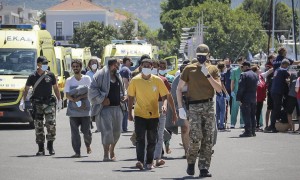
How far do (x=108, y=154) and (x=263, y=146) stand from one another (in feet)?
13.5

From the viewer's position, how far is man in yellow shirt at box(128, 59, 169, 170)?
1672 centimetres

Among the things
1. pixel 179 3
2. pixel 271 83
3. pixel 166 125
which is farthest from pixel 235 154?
pixel 179 3

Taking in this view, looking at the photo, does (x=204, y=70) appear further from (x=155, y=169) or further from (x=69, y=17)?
(x=69, y=17)

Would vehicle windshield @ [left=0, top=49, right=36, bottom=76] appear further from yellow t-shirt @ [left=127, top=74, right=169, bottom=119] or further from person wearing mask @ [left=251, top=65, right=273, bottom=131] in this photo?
yellow t-shirt @ [left=127, top=74, right=169, bottom=119]

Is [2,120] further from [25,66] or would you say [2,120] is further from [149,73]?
[149,73]

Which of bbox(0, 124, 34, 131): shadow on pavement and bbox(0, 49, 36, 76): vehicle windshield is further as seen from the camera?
bbox(0, 49, 36, 76): vehicle windshield

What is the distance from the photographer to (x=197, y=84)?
1559 centimetres

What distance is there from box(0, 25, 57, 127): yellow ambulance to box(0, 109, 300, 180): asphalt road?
2.49m

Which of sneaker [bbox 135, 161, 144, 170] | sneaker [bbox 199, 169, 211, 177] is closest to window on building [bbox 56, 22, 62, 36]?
sneaker [bbox 135, 161, 144, 170]

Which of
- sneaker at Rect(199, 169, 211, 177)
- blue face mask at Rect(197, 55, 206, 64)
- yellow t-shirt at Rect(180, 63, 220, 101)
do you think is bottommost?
sneaker at Rect(199, 169, 211, 177)

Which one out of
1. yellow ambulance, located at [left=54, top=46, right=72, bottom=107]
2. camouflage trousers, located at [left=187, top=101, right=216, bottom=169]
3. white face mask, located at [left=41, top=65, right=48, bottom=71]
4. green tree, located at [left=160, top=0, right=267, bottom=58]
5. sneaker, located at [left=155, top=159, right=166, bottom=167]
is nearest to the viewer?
camouflage trousers, located at [left=187, top=101, right=216, bottom=169]

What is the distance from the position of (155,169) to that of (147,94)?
123 centimetres

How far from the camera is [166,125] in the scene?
60.7ft

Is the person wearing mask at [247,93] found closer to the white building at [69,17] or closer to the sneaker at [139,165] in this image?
the sneaker at [139,165]
